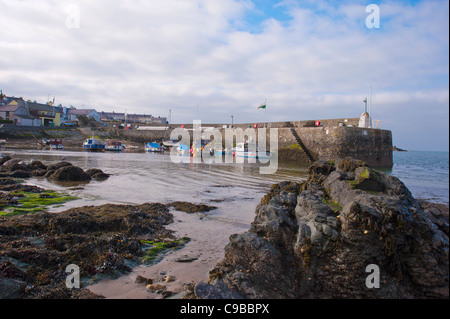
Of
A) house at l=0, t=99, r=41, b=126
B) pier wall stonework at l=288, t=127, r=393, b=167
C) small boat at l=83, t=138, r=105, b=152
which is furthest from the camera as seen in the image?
house at l=0, t=99, r=41, b=126

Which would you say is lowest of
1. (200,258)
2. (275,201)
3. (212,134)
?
(200,258)

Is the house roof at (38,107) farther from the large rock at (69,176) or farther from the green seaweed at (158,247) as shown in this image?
the green seaweed at (158,247)

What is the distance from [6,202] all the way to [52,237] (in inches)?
193

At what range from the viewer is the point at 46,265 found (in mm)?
4980

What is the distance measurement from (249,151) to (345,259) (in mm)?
37163

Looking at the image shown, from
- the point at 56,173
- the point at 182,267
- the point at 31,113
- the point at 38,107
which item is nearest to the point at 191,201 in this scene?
the point at 182,267

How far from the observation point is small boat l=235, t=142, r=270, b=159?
40.3 metres

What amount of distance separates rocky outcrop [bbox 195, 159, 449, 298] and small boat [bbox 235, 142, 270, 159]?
35102 millimetres

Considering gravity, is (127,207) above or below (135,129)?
below

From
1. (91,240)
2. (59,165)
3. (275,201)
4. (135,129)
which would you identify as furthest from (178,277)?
(135,129)

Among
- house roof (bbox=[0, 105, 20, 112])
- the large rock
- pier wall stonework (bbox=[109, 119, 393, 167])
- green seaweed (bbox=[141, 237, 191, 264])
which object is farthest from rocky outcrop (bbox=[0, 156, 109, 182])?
house roof (bbox=[0, 105, 20, 112])

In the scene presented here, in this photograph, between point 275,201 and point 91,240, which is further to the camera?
point 275,201

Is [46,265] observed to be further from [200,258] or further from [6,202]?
[6,202]

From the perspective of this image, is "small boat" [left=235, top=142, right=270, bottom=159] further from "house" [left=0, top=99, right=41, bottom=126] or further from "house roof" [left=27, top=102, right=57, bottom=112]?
"house roof" [left=27, top=102, right=57, bottom=112]
